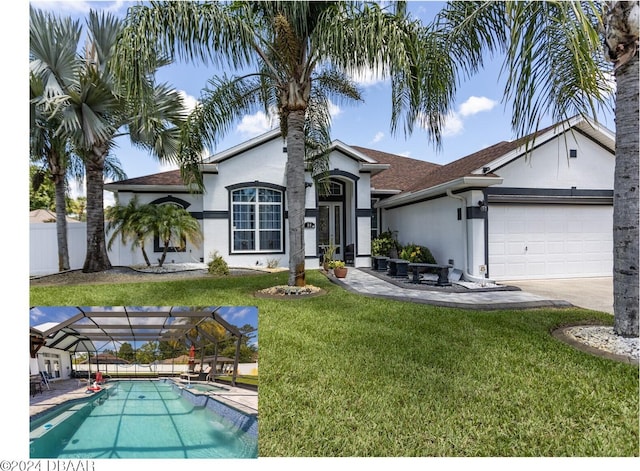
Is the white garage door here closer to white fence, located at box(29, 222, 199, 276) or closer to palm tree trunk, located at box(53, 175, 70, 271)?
white fence, located at box(29, 222, 199, 276)

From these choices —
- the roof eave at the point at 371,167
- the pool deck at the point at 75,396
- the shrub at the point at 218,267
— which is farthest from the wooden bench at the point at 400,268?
the pool deck at the point at 75,396

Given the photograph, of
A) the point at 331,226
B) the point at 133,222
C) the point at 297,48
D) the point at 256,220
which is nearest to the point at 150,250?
the point at 133,222

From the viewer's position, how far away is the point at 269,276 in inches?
443

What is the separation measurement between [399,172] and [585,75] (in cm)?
1278

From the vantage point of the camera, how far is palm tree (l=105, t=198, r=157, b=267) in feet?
37.7

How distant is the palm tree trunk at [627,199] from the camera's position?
463 cm

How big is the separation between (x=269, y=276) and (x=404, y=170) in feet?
33.8

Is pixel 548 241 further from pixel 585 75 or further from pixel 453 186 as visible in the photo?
pixel 585 75

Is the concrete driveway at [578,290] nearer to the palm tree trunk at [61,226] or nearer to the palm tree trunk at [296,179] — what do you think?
the palm tree trunk at [296,179]

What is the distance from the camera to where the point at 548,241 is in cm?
1061

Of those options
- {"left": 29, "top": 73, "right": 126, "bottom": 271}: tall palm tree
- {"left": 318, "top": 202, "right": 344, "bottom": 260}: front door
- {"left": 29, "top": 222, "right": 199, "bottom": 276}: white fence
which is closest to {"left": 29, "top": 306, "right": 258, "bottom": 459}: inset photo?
{"left": 29, "top": 73, "right": 126, "bottom": 271}: tall palm tree

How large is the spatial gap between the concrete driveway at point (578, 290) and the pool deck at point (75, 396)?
7375mm
